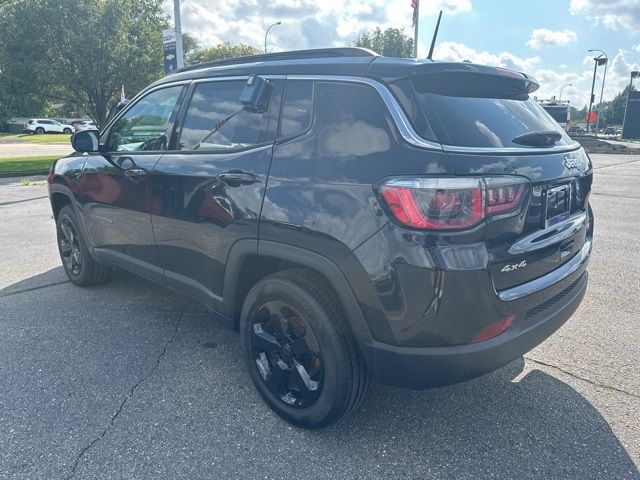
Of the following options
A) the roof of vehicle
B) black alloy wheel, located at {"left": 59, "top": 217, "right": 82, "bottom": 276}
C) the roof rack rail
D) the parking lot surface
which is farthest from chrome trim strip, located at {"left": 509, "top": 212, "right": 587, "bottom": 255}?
black alloy wheel, located at {"left": 59, "top": 217, "right": 82, "bottom": 276}

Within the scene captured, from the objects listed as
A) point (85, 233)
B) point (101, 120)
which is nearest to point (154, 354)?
point (85, 233)

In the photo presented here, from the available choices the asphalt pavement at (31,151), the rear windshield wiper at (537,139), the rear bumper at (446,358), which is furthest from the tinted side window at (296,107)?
the asphalt pavement at (31,151)

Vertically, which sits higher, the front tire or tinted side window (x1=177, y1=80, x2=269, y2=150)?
tinted side window (x1=177, y1=80, x2=269, y2=150)

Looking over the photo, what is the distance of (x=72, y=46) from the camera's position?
14836 millimetres

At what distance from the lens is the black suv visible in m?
1.99

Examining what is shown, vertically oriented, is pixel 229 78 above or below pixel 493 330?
above

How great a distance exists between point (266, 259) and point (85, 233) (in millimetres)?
2326

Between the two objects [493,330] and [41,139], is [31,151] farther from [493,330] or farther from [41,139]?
[493,330]

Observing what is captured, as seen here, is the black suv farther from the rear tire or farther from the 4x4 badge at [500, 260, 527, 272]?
the rear tire

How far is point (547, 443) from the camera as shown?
2.40 meters

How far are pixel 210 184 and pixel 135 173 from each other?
35.8 inches

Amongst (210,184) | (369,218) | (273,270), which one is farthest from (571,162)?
(210,184)

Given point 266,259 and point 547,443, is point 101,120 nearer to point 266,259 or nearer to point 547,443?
point 266,259

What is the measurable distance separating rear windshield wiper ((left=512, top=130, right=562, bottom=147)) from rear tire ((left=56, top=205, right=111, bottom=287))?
358 cm
